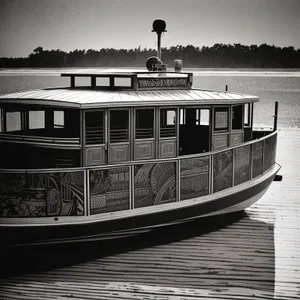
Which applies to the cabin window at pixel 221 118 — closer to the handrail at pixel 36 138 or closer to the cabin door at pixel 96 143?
the cabin door at pixel 96 143

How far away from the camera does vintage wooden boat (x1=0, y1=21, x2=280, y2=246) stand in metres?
7.39

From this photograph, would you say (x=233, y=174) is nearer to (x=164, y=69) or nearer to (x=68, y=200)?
(x=164, y=69)

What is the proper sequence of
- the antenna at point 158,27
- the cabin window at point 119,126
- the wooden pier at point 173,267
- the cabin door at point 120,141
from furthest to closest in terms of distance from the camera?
the antenna at point 158,27 < the cabin window at point 119,126 < the cabin door at point 120,141 < the wooden pier at point 173,267

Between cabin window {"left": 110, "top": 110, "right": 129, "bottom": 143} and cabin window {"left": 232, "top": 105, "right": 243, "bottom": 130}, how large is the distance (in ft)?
7.52

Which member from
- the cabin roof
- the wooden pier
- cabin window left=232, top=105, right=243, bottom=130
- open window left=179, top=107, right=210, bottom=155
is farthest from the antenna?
the wooden pier

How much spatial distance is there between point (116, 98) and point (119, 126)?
46 cm

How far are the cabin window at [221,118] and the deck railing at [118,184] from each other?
46 centimetres

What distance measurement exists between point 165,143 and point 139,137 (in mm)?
388

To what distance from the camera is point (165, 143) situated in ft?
28.6

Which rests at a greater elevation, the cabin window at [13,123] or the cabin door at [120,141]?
the cabin door at [120,141]

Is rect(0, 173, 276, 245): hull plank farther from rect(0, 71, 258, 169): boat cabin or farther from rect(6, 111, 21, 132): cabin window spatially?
rect(6, 111, 21, 132): cabin window

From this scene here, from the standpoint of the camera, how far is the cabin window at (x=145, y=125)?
8570 millimetres

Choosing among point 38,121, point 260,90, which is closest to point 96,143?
point 38,121

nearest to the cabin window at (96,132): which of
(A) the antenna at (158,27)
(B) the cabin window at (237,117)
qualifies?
(B) the cabin window at (237,117)
